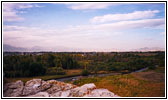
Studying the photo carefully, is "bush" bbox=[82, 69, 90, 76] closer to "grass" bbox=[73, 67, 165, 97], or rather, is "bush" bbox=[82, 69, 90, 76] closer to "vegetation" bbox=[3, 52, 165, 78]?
"vegetation" bbox=[3, 52, 165, 78]

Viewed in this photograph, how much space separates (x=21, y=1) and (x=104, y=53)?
430cm

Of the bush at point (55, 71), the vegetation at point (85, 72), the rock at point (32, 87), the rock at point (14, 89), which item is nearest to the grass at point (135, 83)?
the vegetation at point (85, 72)

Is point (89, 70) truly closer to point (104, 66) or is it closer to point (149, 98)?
point (104, 66)

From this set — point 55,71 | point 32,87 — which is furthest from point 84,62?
point 32,87

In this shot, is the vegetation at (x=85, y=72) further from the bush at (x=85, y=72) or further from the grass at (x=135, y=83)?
the grass at (x=135, y=83)

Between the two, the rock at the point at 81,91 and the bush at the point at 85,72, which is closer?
the rock at the point at 81,91

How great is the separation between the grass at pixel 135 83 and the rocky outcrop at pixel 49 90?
0.60 m

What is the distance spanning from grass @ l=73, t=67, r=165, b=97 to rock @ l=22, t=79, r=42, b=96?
1.56 m

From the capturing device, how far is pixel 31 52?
834 centimetres

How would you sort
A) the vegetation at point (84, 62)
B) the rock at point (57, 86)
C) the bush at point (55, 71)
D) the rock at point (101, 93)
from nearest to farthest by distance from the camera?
the rock at point (101, 93), the rock at point (57, 86), the vegetation at point (84, 62), the bush at point (55, 71)

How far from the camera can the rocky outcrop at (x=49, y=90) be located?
267 inches

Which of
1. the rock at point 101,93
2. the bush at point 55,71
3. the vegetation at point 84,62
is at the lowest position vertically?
the rock at point 101,93

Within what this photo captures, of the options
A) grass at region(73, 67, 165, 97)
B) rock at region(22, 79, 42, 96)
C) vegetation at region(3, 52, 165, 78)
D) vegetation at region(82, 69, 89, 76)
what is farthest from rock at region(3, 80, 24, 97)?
vegetation at region(82, 69, 89, 76)

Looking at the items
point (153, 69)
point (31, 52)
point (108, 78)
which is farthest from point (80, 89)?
point (153, 69)
